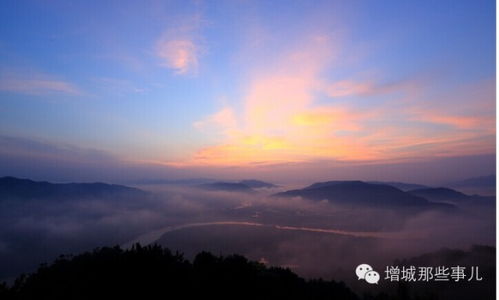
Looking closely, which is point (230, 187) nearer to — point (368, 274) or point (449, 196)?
point (449, 196)

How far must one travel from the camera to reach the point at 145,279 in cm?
1156

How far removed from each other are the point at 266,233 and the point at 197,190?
96.1m

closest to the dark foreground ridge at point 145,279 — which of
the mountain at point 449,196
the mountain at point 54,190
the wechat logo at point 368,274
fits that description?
the wechat logo at point 368,274

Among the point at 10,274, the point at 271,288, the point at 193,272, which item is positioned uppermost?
the point at 193,272

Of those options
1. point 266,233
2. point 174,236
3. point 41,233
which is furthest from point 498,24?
point 41,233

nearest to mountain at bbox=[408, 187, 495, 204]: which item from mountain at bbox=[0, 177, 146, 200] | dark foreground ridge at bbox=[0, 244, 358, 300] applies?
dark foreground ridge at bbox=[0, 244, 358, 300]

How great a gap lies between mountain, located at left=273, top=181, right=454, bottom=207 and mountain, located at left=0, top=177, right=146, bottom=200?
306 feet

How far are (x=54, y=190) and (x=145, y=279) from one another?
190314mm

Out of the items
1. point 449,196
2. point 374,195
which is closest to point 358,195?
point 374,195

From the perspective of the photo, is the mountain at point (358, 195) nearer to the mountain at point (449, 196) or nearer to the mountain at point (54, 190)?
the mountain at point (449, 196)

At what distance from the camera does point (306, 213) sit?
121500mm

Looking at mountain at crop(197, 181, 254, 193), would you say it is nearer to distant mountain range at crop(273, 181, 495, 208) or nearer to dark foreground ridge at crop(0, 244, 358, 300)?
distant mountain range at crop(273, 181, 495, 208)

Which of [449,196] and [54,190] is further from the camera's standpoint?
[54,190]

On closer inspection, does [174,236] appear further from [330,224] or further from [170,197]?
[170,197]
